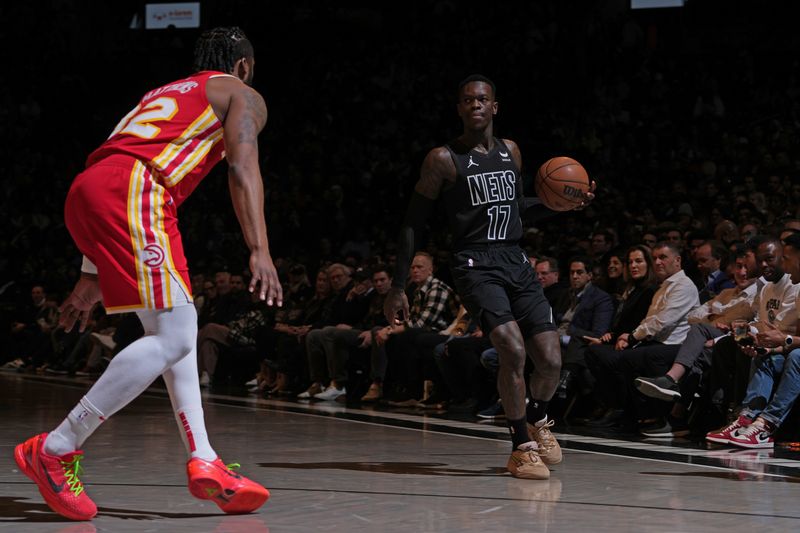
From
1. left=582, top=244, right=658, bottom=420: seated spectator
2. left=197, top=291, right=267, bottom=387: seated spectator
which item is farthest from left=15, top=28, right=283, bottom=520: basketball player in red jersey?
left=197, top=291, right=267, bottom=387: seated spectator

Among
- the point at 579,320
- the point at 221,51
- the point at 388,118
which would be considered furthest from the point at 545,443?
the point at 388,118

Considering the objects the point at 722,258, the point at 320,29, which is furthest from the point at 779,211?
the point at 320,29

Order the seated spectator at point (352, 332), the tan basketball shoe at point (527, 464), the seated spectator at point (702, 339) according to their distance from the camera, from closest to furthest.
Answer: the tan basketball shoe at point (527, 464) < the seated spectator at point (702, 339) < the seated spectator at point (352, 332)

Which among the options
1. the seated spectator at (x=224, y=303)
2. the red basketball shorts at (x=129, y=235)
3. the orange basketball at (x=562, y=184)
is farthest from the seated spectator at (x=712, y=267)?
the red basketball shorts at (x=129, y=235)

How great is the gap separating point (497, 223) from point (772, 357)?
2145mm

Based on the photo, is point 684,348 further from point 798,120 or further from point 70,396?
point 798,120

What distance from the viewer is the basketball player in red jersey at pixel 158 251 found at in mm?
3740

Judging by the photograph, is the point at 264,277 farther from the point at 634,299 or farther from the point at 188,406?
the point at 634,299

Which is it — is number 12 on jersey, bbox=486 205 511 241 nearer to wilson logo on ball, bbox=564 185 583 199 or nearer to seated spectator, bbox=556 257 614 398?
wilson logo on ball, bbox=564 185 583 199

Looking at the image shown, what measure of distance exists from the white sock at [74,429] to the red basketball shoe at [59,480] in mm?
22

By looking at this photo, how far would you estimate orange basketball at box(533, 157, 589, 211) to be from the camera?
5.54 metres

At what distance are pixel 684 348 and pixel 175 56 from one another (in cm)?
1679

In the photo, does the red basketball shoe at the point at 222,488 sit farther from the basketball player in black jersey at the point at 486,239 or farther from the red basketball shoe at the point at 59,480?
the basketball player in black jersey at the point at 486,239

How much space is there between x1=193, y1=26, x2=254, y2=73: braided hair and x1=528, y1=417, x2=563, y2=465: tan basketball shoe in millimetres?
2281
